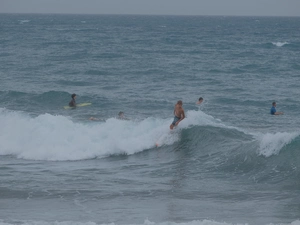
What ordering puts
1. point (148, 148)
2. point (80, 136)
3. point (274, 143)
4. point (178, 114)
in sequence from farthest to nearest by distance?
point (80, 136), point (178, 114), point (148, 148), point (274, 143)

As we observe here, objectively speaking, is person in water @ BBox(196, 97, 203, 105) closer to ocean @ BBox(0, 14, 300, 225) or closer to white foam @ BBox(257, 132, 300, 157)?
ocean @ BBox(0, 14, 300, 225)

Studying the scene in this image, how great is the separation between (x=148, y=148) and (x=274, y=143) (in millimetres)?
4262

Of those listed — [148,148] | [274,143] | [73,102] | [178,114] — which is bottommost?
[148,148]

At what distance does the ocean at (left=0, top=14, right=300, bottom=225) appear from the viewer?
12.0 meters

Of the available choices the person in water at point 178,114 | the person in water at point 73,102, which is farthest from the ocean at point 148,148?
the person in water at point 73,102

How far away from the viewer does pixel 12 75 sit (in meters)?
35.9

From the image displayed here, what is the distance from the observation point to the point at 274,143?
16.5 meters

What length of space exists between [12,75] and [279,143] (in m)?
23.3

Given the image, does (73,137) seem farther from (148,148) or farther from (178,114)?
(178,114)

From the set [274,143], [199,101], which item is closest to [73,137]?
[274,143]

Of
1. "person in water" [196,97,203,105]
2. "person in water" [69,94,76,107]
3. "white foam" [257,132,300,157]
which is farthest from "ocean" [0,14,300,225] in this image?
"person in water" [69,94,76,107]

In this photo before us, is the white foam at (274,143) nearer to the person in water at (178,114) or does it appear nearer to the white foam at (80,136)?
the person in water at (178,114)

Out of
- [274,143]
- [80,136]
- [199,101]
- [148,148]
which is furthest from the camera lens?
[199,101]

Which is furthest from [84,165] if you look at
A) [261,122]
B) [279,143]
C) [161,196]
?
[261,122]
